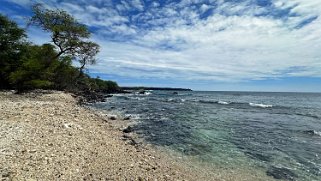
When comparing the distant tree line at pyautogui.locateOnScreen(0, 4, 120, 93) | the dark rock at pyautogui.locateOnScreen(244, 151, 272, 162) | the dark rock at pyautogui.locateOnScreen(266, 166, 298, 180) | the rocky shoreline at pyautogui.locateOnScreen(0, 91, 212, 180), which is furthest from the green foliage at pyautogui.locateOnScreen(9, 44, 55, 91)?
the dark rock at pyautogui.locateOnScreen(266, 166, 298, 180)

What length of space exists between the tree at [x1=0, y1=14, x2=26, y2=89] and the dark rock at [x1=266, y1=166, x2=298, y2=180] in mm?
28562

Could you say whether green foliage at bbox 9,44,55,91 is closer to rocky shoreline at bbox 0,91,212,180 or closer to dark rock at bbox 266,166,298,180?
rocky shoreline at bbox 0,91,212,180

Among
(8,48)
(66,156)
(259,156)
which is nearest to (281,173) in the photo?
(259,156)

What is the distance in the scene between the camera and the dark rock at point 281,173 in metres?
9.93

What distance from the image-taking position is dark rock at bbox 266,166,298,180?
9.93 m

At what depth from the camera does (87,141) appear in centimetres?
1084

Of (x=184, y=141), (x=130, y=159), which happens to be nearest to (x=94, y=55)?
→ (x=184, y=141)

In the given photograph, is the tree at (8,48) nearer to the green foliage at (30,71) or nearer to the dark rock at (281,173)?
the green foliage at (30,71)

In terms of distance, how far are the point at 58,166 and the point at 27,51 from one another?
2783cm

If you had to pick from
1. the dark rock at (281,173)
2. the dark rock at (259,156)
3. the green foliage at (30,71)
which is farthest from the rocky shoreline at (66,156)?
the green foliage at (30,71)

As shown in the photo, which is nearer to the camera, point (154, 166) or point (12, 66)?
point (154, 166)

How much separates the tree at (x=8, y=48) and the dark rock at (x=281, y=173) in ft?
93.7

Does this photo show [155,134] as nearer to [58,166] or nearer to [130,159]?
[130,159]

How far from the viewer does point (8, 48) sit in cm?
2880
